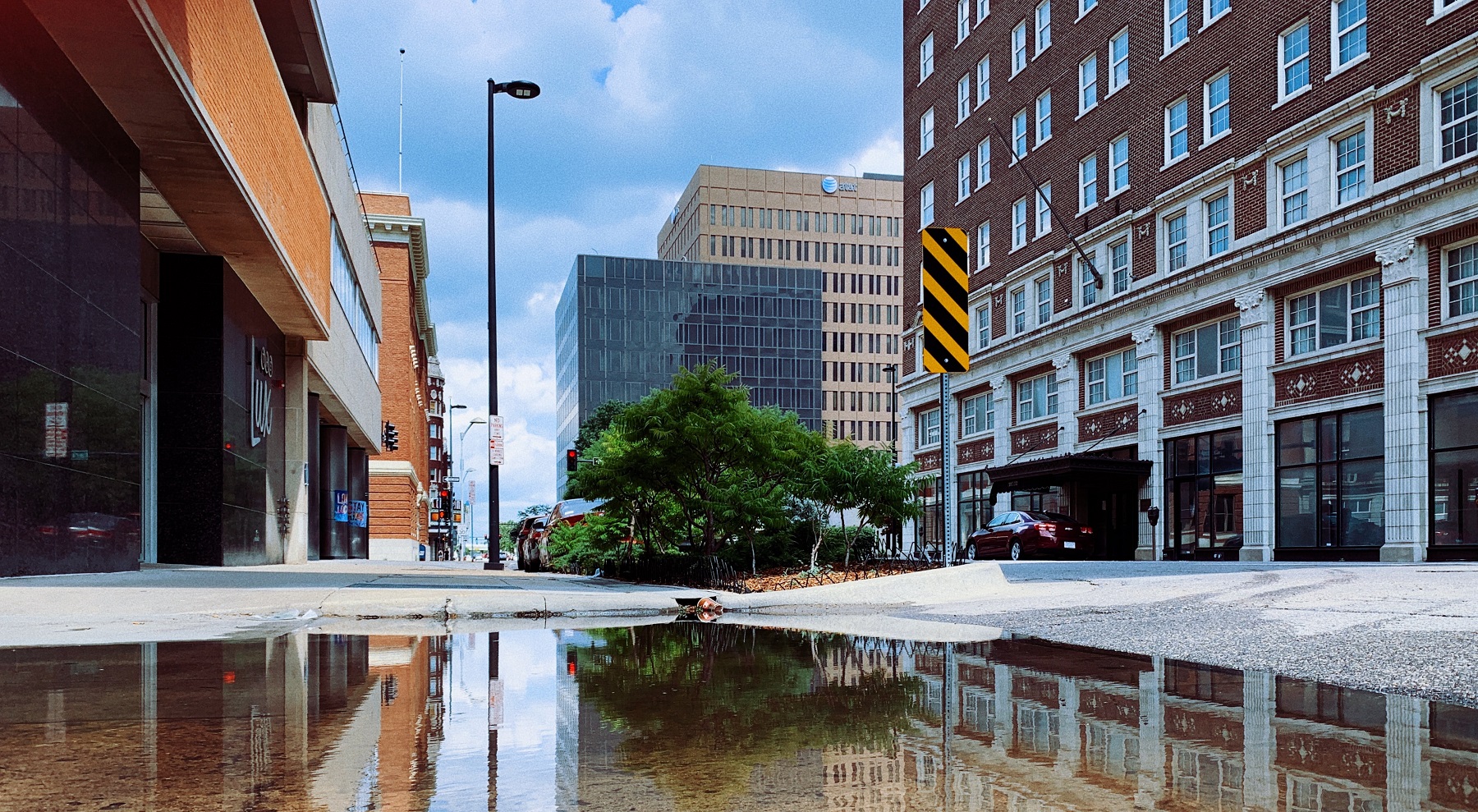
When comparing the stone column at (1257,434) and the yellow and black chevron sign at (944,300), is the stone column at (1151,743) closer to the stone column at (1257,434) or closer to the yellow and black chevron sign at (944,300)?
the yellow and black chevron sign at (944,300)

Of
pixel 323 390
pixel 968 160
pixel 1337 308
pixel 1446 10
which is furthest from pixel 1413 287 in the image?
pixel 323 390

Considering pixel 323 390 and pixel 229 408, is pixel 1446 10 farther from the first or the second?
pixel 323 390

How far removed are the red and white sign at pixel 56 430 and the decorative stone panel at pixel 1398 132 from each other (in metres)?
26.3

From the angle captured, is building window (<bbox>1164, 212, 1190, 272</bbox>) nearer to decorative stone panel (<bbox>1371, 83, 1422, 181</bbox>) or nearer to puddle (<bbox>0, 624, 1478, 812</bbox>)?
decorative stone panel (<bbox>1371, 83, 1422, 181</bbox>)

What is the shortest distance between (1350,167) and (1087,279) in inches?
479

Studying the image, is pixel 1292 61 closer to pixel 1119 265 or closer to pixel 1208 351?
pixel 1208 351

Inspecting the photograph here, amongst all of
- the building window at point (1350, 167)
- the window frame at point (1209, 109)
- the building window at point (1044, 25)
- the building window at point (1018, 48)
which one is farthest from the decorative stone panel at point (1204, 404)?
the building window at point (1018, 48)

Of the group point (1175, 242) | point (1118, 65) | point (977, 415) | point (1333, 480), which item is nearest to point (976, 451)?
point (977, 415)

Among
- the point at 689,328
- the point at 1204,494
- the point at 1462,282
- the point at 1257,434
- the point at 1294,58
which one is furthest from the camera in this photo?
the point at 689,328

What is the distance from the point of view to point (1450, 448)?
2439 cm

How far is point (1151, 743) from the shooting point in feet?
12.6

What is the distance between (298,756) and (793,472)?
12.9 metres

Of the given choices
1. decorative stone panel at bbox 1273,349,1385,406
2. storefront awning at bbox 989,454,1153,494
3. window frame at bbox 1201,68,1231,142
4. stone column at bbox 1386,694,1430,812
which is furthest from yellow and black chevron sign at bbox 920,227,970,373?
window frame at bbox 1201,68,1231,142

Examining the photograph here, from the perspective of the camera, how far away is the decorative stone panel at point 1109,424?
36000 millimetres
